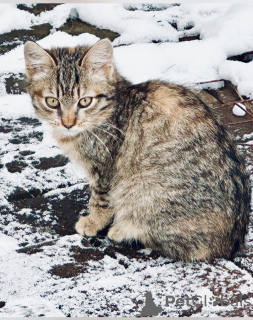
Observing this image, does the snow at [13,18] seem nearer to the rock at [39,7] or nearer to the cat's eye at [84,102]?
the rock at [39,7]

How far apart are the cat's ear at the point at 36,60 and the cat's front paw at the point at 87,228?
93 cm

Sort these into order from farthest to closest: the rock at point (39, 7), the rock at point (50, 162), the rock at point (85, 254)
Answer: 1. the rock at point (39, 7)
2. the rock at point (50, 162)
3. the rock at point (85, 254)

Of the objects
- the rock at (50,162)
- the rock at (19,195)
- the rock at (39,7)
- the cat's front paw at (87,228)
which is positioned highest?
the rock at (39,7)

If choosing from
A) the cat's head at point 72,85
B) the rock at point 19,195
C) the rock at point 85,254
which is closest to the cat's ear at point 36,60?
the cat's head at point 72,85

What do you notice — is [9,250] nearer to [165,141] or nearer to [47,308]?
[47,308]

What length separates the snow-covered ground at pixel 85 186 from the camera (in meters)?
2.62

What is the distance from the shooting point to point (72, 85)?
280cm

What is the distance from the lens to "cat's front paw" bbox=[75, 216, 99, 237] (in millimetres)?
3065

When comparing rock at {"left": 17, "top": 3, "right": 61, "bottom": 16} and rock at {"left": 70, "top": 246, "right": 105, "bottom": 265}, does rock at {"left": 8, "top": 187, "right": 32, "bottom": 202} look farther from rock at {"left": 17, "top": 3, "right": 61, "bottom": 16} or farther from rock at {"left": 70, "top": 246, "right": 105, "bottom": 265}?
rock at {"left": 17, "top": 3, "right": 61, "bottom": 16}

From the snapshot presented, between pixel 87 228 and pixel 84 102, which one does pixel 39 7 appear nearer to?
pixel 84 102

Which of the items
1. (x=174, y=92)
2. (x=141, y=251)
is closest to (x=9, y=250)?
(x=141, y=251)

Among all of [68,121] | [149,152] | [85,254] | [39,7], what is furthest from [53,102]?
[39,7]

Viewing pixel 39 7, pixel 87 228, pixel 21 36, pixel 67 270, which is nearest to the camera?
pixel 67 270

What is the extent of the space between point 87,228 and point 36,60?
1046 mm
